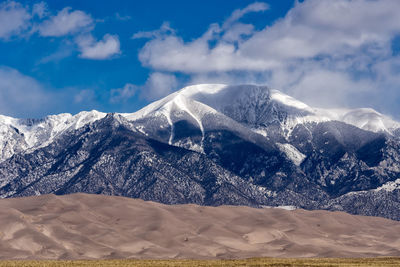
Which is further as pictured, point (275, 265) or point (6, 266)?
point (275, 265)

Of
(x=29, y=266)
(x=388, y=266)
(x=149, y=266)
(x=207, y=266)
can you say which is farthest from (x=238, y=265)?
(x=29, y=266)

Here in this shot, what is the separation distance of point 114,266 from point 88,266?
5.88m

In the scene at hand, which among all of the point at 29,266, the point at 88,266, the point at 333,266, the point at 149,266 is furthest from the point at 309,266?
the point at 29,266

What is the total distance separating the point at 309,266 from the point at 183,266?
92.6ft

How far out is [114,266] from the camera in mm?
186500

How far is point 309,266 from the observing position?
187 m

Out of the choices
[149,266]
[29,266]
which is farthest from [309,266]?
[29,266]

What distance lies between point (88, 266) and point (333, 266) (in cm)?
5496

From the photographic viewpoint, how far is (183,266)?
186000mm

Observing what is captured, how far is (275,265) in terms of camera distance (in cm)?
18988

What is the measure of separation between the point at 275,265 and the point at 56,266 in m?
49.1

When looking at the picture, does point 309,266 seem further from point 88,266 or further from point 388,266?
point 88,266

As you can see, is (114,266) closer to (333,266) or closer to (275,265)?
(275,265)

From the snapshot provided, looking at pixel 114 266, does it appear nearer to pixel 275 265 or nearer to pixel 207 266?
pixel 207 266
